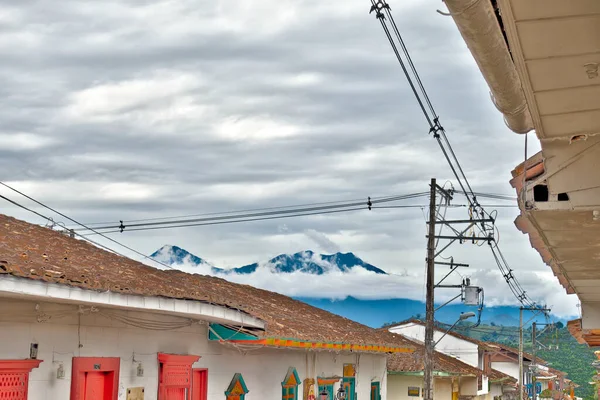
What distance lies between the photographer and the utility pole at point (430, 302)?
23672 millimetres

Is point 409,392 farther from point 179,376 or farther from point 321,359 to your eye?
point 179,376

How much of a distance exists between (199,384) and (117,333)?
3204mm

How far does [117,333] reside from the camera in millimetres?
11773

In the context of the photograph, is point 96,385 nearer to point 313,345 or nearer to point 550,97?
point 313,345

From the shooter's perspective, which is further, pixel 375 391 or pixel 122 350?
pixel 375 391

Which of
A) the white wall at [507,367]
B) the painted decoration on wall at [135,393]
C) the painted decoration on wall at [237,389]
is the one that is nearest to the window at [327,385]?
the painted decoration on wall at [237,389]

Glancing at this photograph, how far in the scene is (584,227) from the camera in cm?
748

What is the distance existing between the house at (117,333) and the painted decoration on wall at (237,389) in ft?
0.06

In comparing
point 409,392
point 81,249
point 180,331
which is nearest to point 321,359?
point 180,331

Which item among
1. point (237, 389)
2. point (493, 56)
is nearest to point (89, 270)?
point (237, 389)

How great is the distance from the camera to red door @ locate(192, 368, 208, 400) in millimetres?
14281

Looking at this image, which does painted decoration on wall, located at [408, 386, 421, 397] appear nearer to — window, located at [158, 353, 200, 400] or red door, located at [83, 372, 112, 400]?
window, located at [158, 353, 200, 400]

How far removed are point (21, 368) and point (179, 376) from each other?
393 cm

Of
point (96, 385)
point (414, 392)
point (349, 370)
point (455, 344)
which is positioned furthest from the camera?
point (455, 344)
